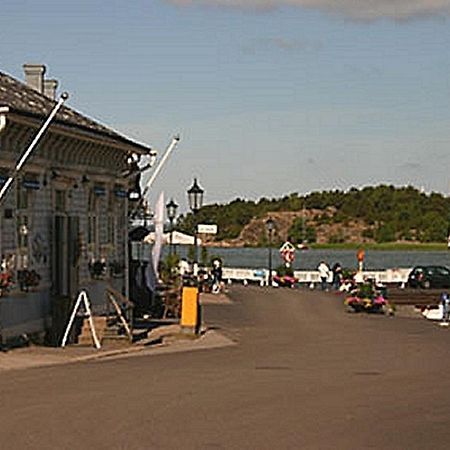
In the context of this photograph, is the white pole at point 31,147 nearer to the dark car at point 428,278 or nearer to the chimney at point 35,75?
the chimney at point 35,75

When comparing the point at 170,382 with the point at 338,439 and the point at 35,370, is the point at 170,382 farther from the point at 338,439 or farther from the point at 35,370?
the point at 338,439

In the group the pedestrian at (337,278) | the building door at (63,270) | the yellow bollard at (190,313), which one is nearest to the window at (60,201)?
the building door at (63,270)

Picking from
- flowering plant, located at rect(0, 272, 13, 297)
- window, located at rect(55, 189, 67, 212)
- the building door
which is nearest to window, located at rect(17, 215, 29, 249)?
flowering plant, located at rect(0, 272, 13, 297)

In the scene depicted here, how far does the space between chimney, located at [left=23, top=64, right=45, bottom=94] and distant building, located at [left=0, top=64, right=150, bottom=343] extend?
78 mm

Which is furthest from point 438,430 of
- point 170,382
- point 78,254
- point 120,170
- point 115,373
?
point 120,170

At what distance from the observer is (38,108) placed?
27.4 meters

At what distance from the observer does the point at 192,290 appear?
31438mm

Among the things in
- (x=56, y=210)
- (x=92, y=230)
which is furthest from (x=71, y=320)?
(x=92, y=230)

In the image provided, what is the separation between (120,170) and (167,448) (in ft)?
67.7

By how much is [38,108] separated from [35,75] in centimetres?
695

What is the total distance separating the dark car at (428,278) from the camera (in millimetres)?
60188

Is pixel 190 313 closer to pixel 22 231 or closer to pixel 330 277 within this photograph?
pixel 22 231

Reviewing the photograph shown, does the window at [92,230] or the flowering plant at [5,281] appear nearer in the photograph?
the flowering plant at [5,281]

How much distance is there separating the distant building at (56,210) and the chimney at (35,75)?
78 millimetres
